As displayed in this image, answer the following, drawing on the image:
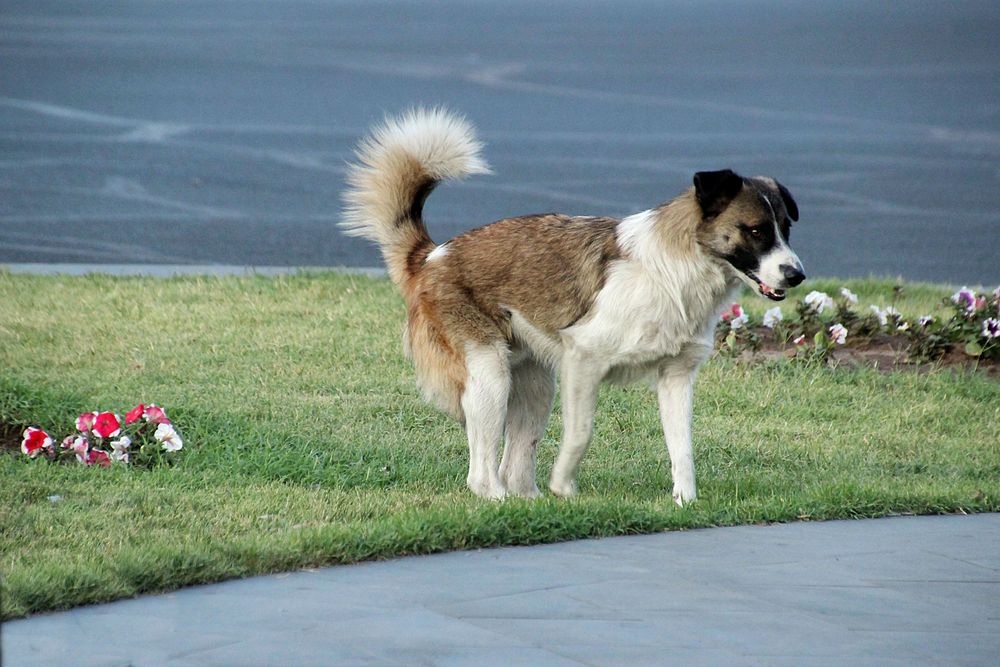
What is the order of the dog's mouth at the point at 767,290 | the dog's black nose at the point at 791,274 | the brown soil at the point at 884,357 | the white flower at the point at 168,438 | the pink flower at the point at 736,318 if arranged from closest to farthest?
the dog's black nose at the point at 791,274
the dog's mouth at the point at 767,290
the white flower at the point at 168,438
the brown soil at the point at 884,357
the pink flower at the point at 736,318

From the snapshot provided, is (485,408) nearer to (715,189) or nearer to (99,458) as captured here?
(715,189)

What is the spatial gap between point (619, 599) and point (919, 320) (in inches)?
229

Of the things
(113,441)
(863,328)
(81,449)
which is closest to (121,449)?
(113,441)

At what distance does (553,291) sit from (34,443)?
2.44 metres

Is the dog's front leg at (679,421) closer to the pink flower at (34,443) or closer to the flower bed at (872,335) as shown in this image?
the pink flower at (34,443)

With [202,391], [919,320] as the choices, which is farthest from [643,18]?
[202,391]

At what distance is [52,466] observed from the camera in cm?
686

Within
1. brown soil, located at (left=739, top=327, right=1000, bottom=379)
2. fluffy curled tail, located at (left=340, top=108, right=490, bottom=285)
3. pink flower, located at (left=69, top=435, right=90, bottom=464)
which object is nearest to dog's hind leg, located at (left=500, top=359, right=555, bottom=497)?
fluffy curled tail, located at (left=340, top=108, right=490, bottom=285)

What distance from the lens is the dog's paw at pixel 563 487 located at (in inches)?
267

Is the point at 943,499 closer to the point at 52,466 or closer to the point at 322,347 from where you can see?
the point at 52,466

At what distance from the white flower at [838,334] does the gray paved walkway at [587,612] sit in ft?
13.6

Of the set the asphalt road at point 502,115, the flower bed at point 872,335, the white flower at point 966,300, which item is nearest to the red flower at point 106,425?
the flower bed at point 872,335

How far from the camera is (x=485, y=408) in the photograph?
6.77 m

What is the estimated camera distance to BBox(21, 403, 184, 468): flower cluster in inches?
277
